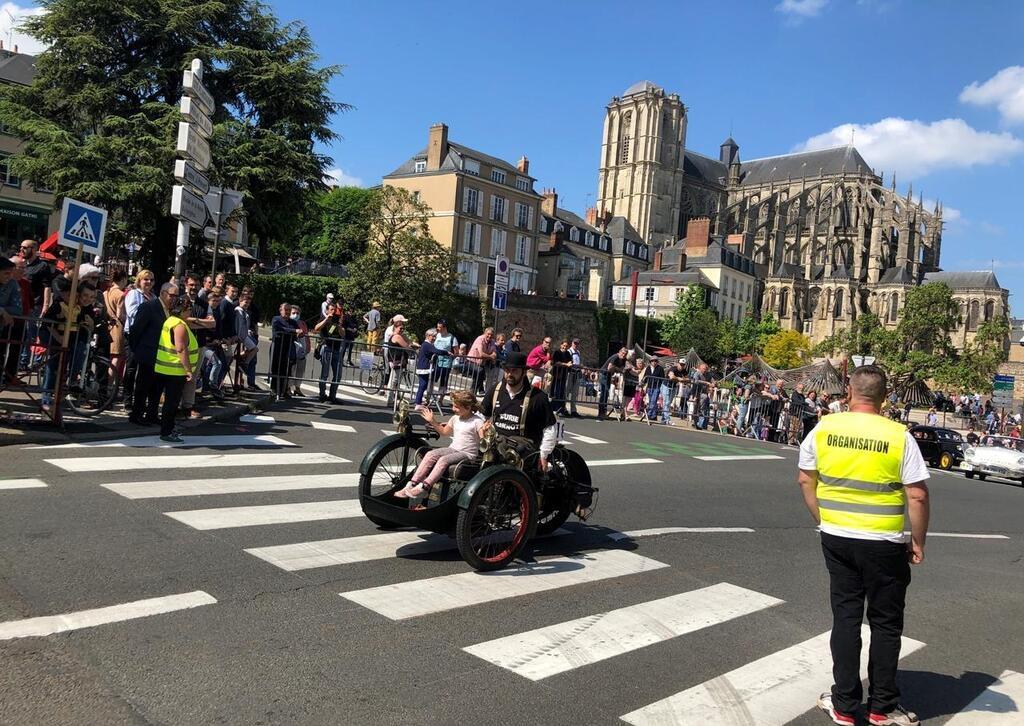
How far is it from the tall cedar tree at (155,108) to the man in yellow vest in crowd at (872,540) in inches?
1131

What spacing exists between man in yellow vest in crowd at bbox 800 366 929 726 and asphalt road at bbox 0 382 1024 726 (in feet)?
1.07

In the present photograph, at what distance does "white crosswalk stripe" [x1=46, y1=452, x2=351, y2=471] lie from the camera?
7.69m

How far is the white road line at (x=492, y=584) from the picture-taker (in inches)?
191

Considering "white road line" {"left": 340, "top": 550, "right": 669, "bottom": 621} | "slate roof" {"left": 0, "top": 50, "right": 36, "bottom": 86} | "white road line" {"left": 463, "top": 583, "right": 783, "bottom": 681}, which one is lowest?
"white road line" {"left": 463, "top": 583, "right": 783, "bottom": 681}

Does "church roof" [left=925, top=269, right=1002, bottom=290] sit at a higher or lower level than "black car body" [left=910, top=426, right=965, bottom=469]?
higher

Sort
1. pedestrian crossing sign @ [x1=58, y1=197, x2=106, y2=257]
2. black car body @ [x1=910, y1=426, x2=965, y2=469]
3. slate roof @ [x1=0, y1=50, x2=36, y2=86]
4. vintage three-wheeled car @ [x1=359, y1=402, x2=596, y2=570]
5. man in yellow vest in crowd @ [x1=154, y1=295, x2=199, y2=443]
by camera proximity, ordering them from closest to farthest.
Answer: vintage three-wheeled car @ [x1=359, y1=402, x2=596, y2=570], man in yellow vest in crowd @ [x1=154, y1=295, x2=199, y2=443], pedestrian crossing sign @ [x1=58, y1=197, x2=106, y2=257], black car body @ [x1=910, y1=426, x2=965, y2=469], slate roof @ [x1=0, y1=50, x2=36, y2=86]

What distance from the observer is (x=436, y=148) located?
64.1 metres

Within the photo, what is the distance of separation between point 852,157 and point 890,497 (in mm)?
118644

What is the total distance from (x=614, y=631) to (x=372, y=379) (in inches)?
459

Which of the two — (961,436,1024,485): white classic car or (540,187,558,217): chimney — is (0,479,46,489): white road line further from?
(540,187,558,217): chimney

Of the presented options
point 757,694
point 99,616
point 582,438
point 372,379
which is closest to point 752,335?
point 582,438

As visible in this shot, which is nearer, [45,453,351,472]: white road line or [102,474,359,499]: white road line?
[102,474,359,499]: white road line

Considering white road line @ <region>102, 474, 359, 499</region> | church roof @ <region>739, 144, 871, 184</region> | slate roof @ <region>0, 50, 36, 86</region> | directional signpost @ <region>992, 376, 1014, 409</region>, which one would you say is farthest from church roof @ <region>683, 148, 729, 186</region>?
white road line @ <region>102, 474, 359, 499</region>

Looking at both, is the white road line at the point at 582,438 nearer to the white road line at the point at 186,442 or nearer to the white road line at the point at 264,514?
the white road line at the point at 186,442
